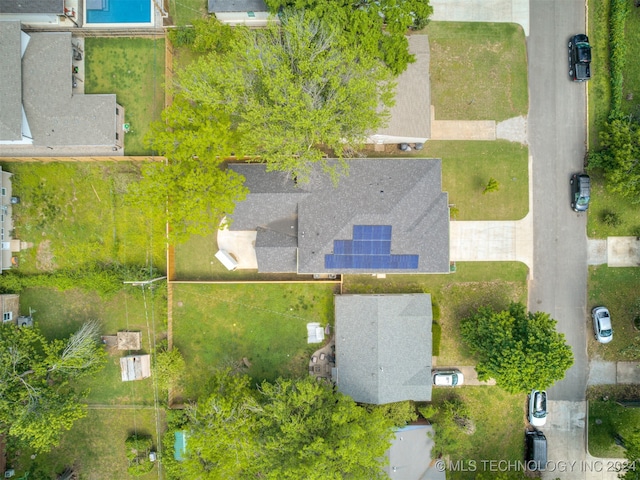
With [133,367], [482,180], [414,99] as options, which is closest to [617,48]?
[482,180]

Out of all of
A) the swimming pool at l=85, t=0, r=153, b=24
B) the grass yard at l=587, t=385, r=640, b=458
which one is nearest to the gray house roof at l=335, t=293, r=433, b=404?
the grass yard at l=587, t=385, r=640, b=458

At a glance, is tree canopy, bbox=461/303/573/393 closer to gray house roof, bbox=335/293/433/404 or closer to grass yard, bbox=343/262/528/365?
grass yard, bbox=343/262/528/365

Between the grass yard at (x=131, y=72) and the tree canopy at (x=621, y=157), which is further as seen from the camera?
the grass yard at (x=131, y=72)

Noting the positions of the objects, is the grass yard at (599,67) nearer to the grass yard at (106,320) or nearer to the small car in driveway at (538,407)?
the small car in driveway at (538,407)

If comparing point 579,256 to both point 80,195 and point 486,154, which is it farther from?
point 80,195

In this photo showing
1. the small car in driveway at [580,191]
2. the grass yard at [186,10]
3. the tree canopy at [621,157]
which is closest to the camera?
the tree canopy at [621,157]

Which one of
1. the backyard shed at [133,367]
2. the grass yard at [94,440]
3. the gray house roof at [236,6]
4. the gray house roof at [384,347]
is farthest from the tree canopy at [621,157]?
the grass yard at [94,440]
